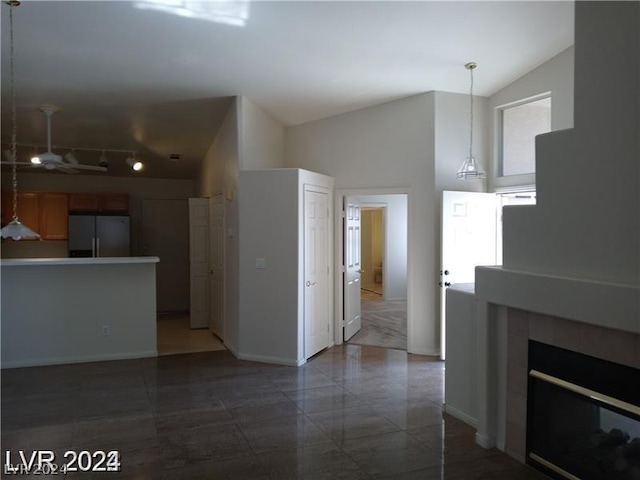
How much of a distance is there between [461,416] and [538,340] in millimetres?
1126

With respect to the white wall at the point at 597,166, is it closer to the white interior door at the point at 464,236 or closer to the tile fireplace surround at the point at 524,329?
the tile fireplace surround at the point at 524,329

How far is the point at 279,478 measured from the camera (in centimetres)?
275

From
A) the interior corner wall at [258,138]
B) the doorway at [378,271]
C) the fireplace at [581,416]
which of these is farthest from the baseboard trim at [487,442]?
the interior corner wall at [258,138]

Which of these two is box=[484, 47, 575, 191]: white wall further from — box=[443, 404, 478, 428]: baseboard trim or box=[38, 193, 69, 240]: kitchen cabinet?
box=[38, 193, 69, 240]: kitchen cabinet

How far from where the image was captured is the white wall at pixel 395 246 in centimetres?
982

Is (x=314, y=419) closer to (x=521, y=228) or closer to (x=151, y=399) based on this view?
(x=151, y=399)

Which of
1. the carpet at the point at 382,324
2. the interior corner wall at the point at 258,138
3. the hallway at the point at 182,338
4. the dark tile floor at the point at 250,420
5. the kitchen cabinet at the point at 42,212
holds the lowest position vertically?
the carpet at the point at 382,324

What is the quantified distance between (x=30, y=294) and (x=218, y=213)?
2444 mm

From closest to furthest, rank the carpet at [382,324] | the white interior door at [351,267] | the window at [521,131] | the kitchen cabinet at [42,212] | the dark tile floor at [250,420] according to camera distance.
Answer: the dark tile floor at [250,420], the window at [521,131], the white interior door at [351,267], the carpet at [382,324], the kitchen cabinet at [42,212]

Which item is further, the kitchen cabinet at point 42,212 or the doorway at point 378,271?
the kitchen cabinet at point 42,212

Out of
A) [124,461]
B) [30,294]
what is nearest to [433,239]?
[124,461]

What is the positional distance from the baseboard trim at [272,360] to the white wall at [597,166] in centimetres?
299

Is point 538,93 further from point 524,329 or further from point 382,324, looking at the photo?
point 382,324

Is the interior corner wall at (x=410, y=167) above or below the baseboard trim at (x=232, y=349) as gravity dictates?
above
